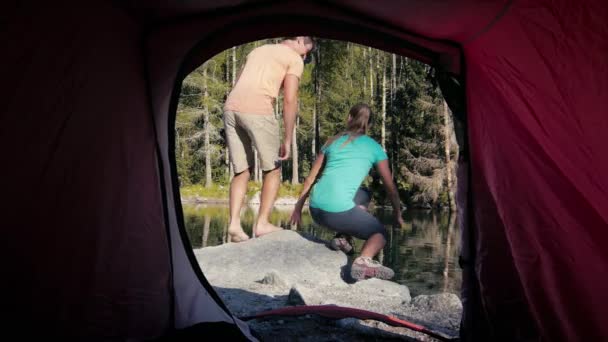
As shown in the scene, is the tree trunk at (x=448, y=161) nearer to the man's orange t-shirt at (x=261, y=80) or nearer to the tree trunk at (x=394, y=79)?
the tree trunk at (x=394, y=79)

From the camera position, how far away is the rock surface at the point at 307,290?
2500mm

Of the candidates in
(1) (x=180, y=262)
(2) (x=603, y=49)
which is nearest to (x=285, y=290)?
(1) (x=180, y=262)

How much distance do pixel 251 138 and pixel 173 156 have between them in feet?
5.56

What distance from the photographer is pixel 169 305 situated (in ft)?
7.54

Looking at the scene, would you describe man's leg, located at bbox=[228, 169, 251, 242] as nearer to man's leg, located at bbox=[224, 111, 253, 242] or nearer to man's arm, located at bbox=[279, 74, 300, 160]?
man's leg, located at bbox=[224, 111, 253, 242]

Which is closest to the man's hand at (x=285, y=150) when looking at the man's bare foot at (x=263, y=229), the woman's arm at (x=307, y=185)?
the woman's arm at (x=307, y=185)

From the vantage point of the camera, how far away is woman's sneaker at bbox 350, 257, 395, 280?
3.49 m

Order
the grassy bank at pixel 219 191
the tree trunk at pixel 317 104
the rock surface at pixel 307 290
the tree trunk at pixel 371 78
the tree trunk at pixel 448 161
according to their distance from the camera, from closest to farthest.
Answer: the rock surface at pixel 307 290 < the tree trunk at pixel 448 161 < the grassy bank at pixel 219 191 < the tree trunk at pixel 317 104 < the tree trunk at pixel 371 78

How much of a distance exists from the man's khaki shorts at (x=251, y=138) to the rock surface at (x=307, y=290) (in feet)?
1.96

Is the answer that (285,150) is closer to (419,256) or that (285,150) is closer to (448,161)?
(419,256)

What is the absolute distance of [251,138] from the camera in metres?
4.00

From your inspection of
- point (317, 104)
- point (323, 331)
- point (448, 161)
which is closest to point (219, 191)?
point (317, 104)

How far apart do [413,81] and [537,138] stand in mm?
19694

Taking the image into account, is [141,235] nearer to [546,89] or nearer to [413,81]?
[546,89]
